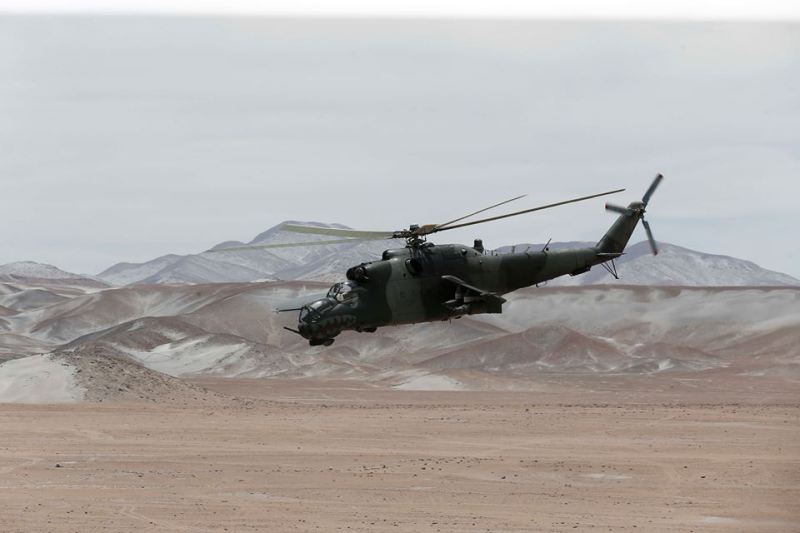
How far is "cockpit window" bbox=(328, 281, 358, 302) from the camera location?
27.7 meters

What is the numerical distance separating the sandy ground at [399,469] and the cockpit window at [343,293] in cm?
479

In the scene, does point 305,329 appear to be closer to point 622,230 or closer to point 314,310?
point 314,310

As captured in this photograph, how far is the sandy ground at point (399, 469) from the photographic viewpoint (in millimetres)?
24906

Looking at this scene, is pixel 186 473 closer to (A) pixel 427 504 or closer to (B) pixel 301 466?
(B) pixel 301 466

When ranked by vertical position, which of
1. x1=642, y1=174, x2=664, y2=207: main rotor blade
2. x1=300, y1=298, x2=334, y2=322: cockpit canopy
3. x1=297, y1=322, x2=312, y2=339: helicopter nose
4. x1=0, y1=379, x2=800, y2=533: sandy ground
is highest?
x1=642, y1=174, x2=664, y2=207: main rotor blade

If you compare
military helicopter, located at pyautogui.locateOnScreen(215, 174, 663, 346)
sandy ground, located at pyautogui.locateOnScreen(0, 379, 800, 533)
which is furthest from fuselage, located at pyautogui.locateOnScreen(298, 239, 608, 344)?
sandy ground, located at pyautogui.locateOnScreen(0, 379, 800, 533)

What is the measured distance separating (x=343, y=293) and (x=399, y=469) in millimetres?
6399

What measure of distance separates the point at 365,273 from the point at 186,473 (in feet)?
26.2

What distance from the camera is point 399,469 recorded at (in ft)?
103

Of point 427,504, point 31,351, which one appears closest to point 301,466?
point 427,504

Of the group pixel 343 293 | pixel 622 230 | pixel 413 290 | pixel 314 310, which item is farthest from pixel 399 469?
pixel 622 230

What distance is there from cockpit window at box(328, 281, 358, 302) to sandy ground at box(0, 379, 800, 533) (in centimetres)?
479

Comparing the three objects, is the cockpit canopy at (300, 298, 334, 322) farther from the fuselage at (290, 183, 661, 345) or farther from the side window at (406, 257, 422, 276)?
the side window at (406, 257, 422, 276)

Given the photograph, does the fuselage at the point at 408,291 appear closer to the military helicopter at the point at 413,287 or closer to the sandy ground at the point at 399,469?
the military helicopter at the point at 413,287
